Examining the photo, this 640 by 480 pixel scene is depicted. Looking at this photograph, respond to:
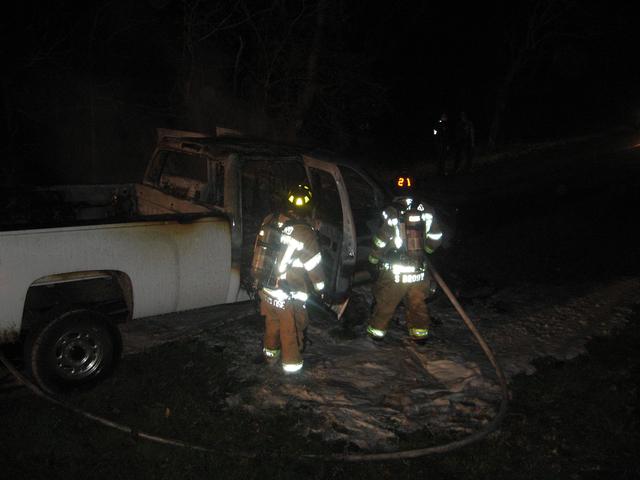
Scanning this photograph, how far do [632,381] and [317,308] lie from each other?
284cm

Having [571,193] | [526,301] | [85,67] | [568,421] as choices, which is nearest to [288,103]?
[85,67]

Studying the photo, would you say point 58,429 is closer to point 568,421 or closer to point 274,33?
point 568,421

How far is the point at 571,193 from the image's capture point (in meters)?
13.5

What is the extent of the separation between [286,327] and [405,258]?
1.30 m

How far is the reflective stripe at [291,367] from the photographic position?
503 cm

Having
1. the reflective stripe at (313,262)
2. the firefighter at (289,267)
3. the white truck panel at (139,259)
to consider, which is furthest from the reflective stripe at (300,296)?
the white truck panel at (139,259)

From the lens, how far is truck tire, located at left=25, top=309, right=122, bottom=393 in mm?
4324

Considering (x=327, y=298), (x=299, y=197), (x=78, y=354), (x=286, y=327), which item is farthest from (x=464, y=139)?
(x=78, y=354)

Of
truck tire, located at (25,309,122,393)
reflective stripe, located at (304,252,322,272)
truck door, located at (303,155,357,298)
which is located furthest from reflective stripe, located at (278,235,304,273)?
truck tire, located at (25,309,122,393)

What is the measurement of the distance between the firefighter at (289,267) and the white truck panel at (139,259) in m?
0.42

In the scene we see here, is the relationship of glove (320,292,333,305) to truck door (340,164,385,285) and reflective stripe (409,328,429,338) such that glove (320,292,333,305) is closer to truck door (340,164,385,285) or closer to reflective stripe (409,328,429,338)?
truck door (340,164,385,285)

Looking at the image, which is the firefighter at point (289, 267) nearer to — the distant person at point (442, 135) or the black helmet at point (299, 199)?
the black helmet at point (299, 199)

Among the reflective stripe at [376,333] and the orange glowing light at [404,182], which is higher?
the orange glowing light at [404,182]

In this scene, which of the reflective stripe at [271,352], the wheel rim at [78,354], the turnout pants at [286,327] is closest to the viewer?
the wheel rim at [78,354]
